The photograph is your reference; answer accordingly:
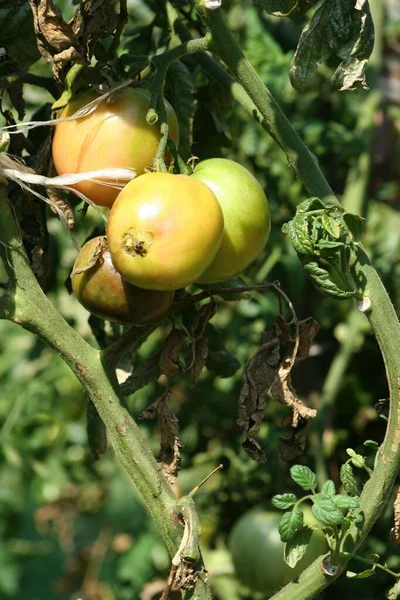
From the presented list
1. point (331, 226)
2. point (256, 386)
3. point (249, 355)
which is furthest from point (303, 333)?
point (249, 355)

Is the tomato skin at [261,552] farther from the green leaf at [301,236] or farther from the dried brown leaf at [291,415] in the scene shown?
the green leaf at [301,236]

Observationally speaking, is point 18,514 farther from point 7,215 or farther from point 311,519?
point 7,215

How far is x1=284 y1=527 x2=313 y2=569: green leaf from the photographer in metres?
0.77

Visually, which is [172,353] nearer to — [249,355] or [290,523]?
[290,523]

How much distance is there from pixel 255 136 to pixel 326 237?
1038 millimetres

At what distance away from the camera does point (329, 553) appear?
75 centimetres

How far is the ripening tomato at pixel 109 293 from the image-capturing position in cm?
77

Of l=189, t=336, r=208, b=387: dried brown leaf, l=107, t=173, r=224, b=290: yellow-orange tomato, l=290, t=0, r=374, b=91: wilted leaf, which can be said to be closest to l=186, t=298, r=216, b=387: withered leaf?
l=189, t=336, r=208, b=387: dried brown leaf

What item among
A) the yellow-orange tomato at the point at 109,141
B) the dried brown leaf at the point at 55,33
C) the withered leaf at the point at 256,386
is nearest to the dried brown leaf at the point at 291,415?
the withered leaf at the point at 256,386

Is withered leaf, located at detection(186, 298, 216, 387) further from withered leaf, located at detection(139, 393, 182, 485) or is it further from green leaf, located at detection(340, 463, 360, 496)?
green leaf, located at detection(340, 463, 360, 496)

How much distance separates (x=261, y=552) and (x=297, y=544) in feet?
2.17

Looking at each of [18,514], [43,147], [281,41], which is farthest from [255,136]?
[18,514]

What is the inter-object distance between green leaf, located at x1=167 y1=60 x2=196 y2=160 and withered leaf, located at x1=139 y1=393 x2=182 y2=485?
294 mm

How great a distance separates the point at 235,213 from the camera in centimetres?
78
